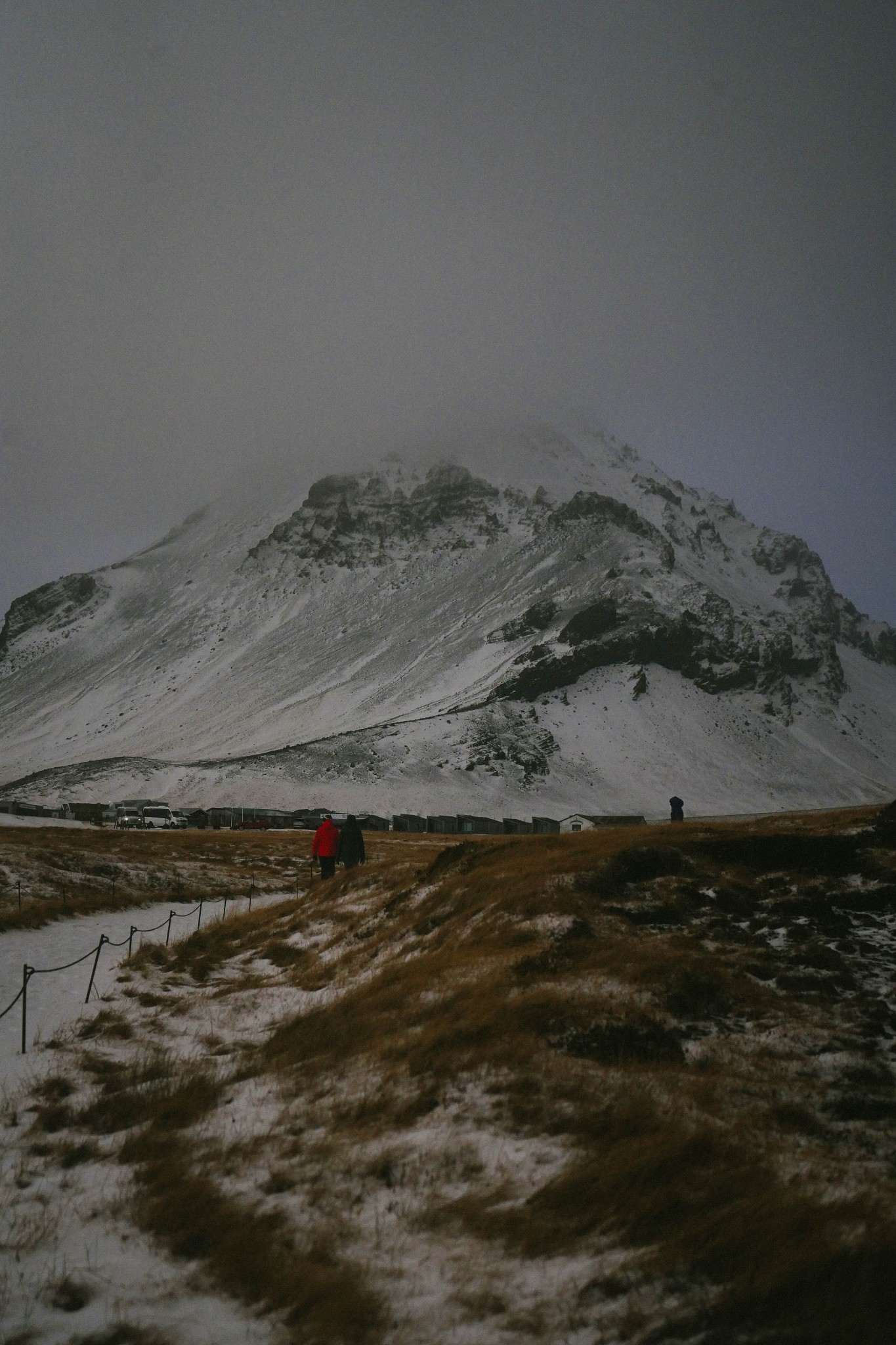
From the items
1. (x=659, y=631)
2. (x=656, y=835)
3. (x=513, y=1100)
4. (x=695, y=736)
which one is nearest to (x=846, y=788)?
(x=695, y=736)

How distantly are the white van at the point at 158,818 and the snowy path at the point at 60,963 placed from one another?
165 ft

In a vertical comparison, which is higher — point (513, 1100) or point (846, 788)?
point (513, 1100)

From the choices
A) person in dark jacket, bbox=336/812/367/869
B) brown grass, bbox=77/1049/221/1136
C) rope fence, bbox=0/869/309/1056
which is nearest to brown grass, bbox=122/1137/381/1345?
brown grass, bbox=77/1049/221/1136

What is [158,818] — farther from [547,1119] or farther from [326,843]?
[547,1119]

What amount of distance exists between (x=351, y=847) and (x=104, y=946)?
8735mm

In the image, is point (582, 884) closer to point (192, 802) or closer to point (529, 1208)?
point (529, 1208)

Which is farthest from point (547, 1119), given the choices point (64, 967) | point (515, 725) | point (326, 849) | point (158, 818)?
point (515, 725)

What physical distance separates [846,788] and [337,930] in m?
166

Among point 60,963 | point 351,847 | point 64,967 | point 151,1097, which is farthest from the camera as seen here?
point 351,847

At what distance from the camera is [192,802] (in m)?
116

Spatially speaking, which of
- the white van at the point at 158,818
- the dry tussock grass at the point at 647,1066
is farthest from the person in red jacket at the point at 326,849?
the white van at the point at 158,818

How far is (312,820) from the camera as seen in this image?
93688 millimetres

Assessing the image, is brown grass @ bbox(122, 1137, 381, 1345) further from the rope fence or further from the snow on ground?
the snow on ground

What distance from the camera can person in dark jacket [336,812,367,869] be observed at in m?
25.5
